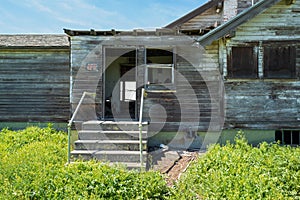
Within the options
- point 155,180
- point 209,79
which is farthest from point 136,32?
point 155,180

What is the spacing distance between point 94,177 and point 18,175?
157 cm

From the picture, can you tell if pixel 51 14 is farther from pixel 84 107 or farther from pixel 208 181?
pixel 208 181

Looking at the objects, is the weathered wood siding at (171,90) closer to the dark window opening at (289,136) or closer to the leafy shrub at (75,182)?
the dark window opening at (289,136)

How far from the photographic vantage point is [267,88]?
901 centimetres

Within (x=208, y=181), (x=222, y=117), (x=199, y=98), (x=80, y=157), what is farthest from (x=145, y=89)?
(x=208, y=181)

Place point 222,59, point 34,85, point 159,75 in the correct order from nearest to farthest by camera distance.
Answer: point 222,59 → point 159,75 → point 34,85

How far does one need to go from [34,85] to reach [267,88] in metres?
8.44

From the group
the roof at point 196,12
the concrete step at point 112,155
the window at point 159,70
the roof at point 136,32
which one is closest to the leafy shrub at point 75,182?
the concrete step at point 112,155

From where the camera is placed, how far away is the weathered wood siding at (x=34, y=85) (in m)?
10.8

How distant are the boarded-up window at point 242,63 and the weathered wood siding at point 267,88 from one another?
163 millimetres

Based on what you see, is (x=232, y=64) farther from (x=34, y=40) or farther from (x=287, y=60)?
(x=34, y=40)

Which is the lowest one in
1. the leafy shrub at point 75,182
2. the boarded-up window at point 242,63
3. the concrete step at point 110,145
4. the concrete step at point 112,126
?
the leafy shrub at point 75,182

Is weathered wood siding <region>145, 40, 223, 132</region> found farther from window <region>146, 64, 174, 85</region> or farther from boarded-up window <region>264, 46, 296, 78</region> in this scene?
boarded-up window <region>264, 46, 296, 78</region>

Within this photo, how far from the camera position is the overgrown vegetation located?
474 centimetres
